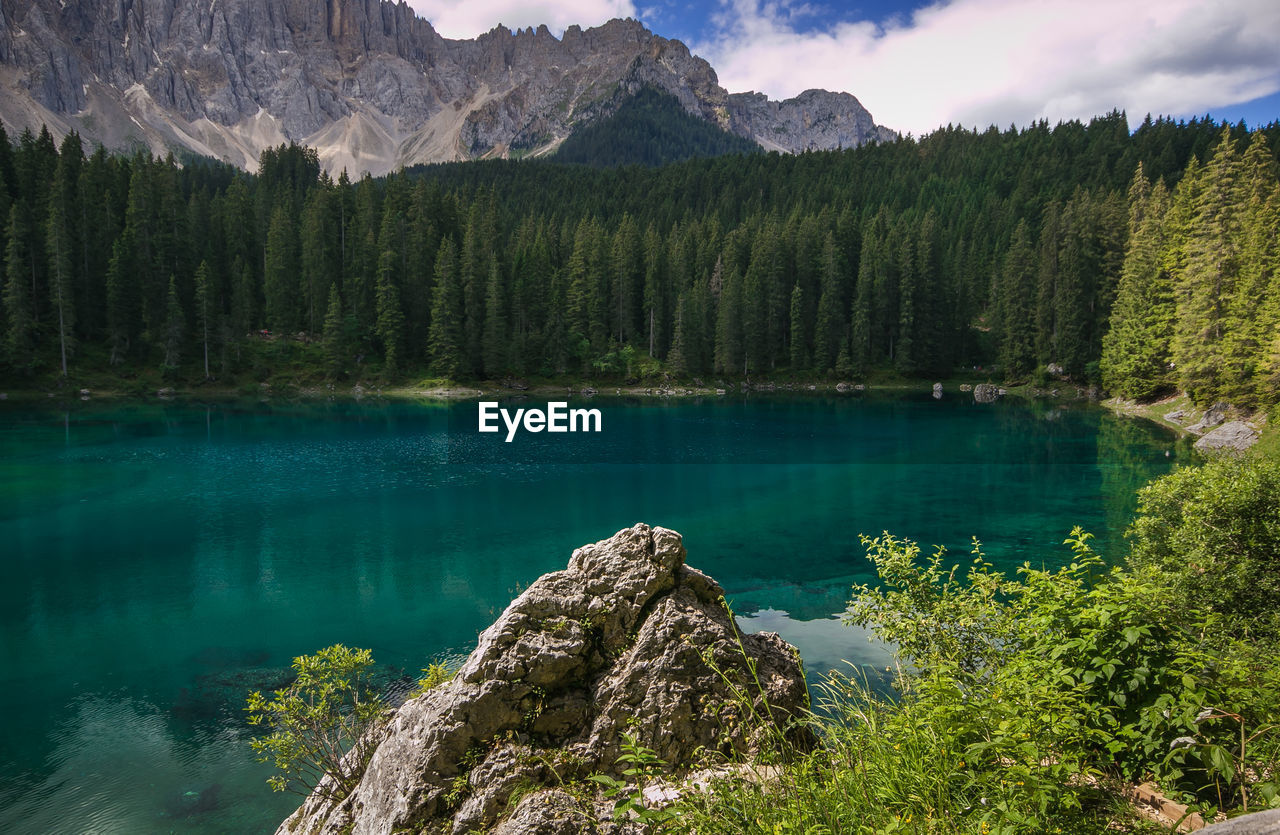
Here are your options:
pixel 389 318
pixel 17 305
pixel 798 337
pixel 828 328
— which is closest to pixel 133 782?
pixel 17 305

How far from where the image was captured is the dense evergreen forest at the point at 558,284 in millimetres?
70312

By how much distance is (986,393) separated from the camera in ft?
261

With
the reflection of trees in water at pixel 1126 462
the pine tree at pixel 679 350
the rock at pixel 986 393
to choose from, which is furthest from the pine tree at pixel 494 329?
the reflection of trees in water at pixel 1126 462

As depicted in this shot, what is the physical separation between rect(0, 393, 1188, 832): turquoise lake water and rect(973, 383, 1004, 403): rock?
21.5 m

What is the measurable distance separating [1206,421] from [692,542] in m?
42.8

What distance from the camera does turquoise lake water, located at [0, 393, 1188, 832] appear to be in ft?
42.4

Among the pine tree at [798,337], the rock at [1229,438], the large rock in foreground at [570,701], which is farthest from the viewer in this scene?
the pine tree at [798,337]

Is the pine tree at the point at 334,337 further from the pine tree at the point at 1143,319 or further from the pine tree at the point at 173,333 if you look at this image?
the pine tree at the point at 1143,319

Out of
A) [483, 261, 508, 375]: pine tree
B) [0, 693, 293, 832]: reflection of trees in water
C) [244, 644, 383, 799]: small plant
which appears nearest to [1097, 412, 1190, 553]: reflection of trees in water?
[244, 644, 383, 799]: small plant

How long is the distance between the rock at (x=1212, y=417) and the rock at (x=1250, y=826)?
55.2 metres

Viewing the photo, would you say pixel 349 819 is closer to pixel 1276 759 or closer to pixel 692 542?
pixel 1276 759

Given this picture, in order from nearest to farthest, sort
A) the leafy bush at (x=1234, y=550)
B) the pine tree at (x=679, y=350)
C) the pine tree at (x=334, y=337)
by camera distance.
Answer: the leafy bush at (x=1234, y=550) → the pine tree at (x=334, y=337) → the pine tree at (x=679, y=350)

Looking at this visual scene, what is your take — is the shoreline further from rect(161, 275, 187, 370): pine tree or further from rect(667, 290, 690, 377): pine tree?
rect(161, 275, 187, 370): pine tree

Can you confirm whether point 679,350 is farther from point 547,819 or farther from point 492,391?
point 547,819
